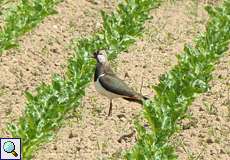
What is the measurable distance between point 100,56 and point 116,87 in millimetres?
632

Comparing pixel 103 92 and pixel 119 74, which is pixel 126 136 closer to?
pixel 103 92

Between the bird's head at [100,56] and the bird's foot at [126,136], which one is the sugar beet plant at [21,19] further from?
the bird's foot at [126,136]

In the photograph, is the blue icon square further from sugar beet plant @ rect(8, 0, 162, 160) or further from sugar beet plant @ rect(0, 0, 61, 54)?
sugar beet plant @ rect(0, 0, 61, 54)

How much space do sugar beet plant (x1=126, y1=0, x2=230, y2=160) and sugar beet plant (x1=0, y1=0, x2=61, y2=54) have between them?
225 cm

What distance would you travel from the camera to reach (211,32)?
10.8 metres

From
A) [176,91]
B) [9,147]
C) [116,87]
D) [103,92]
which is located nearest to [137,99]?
[116,87]

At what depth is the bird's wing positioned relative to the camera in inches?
332

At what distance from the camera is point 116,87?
8.48 meters

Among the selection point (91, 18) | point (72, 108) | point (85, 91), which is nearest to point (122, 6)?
point (91, 18)

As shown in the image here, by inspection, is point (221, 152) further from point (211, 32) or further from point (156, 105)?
point (211, 32)

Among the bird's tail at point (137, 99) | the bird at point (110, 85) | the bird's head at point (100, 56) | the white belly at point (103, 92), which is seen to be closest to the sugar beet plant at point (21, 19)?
the bird's head at point (100, 56)

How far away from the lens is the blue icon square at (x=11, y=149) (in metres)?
7.11

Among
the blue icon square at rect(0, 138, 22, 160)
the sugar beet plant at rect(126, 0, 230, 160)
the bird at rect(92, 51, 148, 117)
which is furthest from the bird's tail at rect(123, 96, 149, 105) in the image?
the blue icon square at rect(0, 138, 22, 160)

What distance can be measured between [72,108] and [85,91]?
81 centimetres
